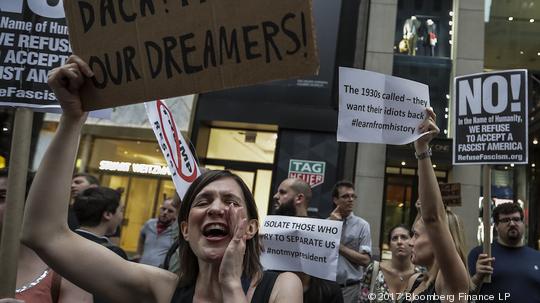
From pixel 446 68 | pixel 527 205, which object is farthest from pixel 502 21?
pixel 527 205

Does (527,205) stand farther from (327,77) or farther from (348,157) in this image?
(327,77)

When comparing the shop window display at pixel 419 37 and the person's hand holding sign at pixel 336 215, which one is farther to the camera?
the shop window display at pixel 419 37

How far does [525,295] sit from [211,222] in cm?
398

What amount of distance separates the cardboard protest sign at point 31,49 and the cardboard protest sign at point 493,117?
3.96 m

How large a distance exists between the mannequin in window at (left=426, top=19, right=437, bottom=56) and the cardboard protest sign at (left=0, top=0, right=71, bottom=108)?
12.8 metres

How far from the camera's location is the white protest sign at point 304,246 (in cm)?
404

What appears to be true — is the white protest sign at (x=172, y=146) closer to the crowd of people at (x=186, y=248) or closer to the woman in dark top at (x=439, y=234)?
the crowd of people at (x=186, y=248)

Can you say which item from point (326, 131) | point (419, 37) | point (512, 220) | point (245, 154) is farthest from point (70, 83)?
point (419, 37)

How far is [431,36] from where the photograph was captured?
47.6 feet

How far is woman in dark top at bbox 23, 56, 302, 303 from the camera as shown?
1.95m

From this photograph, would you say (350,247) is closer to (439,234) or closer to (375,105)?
(375,105)

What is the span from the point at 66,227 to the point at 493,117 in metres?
4.48

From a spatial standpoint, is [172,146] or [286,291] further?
[172,146]

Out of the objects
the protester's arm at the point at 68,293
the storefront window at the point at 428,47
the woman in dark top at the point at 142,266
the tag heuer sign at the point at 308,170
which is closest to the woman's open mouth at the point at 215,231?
the woman in dark top at the point at 142,266
